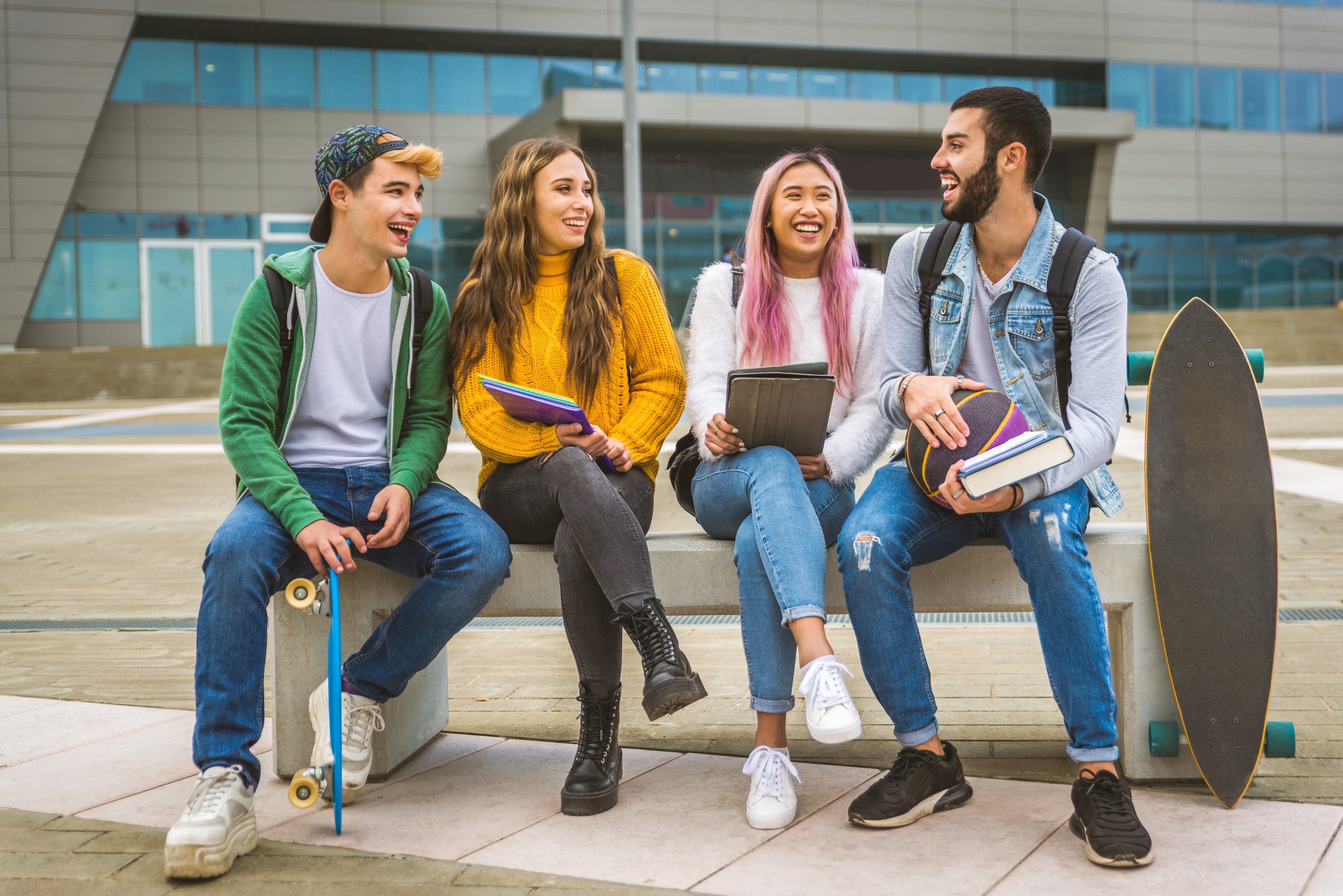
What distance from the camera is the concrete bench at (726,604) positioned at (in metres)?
3.19

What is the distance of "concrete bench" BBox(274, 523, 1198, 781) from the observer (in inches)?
126

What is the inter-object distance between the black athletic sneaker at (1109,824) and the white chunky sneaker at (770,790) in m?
0.66

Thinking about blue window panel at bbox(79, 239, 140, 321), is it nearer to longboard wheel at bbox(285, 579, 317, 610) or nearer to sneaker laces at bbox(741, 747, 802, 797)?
longboard wheel at bbox(285, 579, 317, 610)

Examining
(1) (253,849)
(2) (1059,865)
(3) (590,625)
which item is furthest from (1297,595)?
(1) (253,849)

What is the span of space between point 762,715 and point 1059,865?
0.79 metres

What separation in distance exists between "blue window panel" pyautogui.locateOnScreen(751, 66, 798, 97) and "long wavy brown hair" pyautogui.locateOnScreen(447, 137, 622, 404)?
29937 mm

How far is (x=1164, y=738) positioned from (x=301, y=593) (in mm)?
2254

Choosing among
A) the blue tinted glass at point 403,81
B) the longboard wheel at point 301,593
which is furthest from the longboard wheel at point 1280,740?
the blue tinted glass at point 403,81

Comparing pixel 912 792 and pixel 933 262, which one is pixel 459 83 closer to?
pixel 933 262

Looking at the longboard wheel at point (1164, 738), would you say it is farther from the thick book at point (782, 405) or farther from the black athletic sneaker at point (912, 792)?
the thick book at point (782, 405)

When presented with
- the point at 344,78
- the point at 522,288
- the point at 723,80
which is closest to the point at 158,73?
Result: the point at 344,78

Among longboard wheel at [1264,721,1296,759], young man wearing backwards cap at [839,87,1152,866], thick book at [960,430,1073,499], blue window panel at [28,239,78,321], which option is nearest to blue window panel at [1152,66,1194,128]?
blue window panel at [28,239,78,321]

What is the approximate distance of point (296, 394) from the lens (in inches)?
129

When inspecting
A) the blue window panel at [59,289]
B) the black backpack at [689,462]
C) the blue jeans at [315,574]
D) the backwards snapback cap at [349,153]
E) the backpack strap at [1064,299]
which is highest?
the blue window panel at [59,289]
